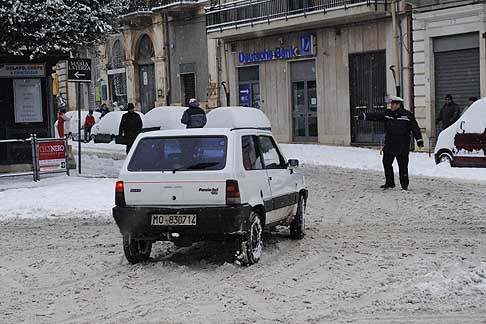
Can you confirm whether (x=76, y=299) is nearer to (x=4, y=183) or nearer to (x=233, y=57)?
(x=4, y=183)

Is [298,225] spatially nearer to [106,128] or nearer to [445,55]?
[445,55]

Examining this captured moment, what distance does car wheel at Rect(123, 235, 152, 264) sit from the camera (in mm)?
9188

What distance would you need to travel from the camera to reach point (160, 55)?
38500 millimetres

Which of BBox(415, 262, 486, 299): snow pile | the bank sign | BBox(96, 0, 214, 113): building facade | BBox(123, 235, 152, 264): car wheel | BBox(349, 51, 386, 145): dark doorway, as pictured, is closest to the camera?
BBox(415, 262, 486, 299): snow pile

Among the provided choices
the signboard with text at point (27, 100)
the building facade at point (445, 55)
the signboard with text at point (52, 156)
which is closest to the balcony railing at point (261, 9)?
the building facade at point (445, 55)

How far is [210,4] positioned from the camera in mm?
35156

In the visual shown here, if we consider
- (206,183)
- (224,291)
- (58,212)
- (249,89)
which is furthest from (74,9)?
(249,89)

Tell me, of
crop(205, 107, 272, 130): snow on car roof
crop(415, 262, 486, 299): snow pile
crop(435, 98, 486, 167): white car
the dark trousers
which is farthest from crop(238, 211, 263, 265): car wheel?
crop(205, 107, 272, 130): snow on car roof

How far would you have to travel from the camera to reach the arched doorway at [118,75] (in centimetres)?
4234

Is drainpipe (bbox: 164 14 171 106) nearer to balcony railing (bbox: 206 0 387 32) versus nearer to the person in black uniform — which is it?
balcony railing (bbox: 206 0 387 32)

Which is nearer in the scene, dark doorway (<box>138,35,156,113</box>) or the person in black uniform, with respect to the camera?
the person in black uniform

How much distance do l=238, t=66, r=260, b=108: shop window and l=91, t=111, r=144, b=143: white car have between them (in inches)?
201

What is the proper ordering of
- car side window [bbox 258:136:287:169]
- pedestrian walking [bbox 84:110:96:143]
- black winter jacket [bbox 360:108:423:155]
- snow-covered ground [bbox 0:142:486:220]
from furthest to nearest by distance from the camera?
pedestrian walking [bbox 84:110:96:143], black winter jacket [bbox 360:108:423:155], snow-covered ground [bbox 0:142:486:220], car side window [bbox 258:136:287:169]

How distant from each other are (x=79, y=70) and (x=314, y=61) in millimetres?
13411
